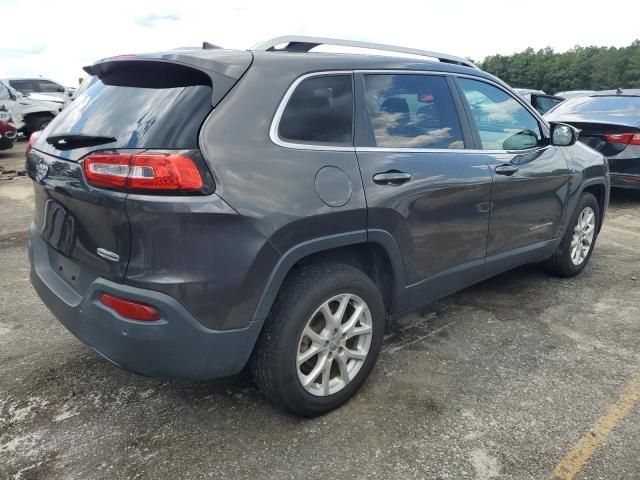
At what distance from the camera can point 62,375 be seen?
301 cm

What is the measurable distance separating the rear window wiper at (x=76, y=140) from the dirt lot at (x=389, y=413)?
130 cm


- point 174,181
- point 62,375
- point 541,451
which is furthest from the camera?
point 62,375

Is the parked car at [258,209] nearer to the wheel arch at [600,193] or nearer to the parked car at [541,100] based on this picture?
the wheel arch at [600,193]

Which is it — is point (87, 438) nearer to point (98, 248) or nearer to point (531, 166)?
point (98, 248)

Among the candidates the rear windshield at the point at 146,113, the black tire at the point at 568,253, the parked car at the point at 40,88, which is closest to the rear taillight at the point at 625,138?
the black tire at the point at 568,253

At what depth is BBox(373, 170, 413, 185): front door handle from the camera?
8.74ft

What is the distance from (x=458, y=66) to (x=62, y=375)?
2985 millimetres

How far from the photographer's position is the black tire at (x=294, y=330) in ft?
7.80

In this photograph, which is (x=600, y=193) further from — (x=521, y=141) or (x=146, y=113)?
(x=146, y=113)

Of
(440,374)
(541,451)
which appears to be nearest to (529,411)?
(541,451)

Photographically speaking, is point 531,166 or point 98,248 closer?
point 98,248

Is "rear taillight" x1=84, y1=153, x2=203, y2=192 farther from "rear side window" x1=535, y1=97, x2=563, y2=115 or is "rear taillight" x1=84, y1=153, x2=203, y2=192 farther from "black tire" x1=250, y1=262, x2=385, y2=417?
"rear side window" x1=535, y1=97, x2=563, y2=115

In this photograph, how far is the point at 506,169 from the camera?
11.4ft

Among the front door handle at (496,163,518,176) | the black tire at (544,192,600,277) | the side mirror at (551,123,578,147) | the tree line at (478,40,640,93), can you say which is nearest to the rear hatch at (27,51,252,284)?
the front door handle at (496,163,518,176)
